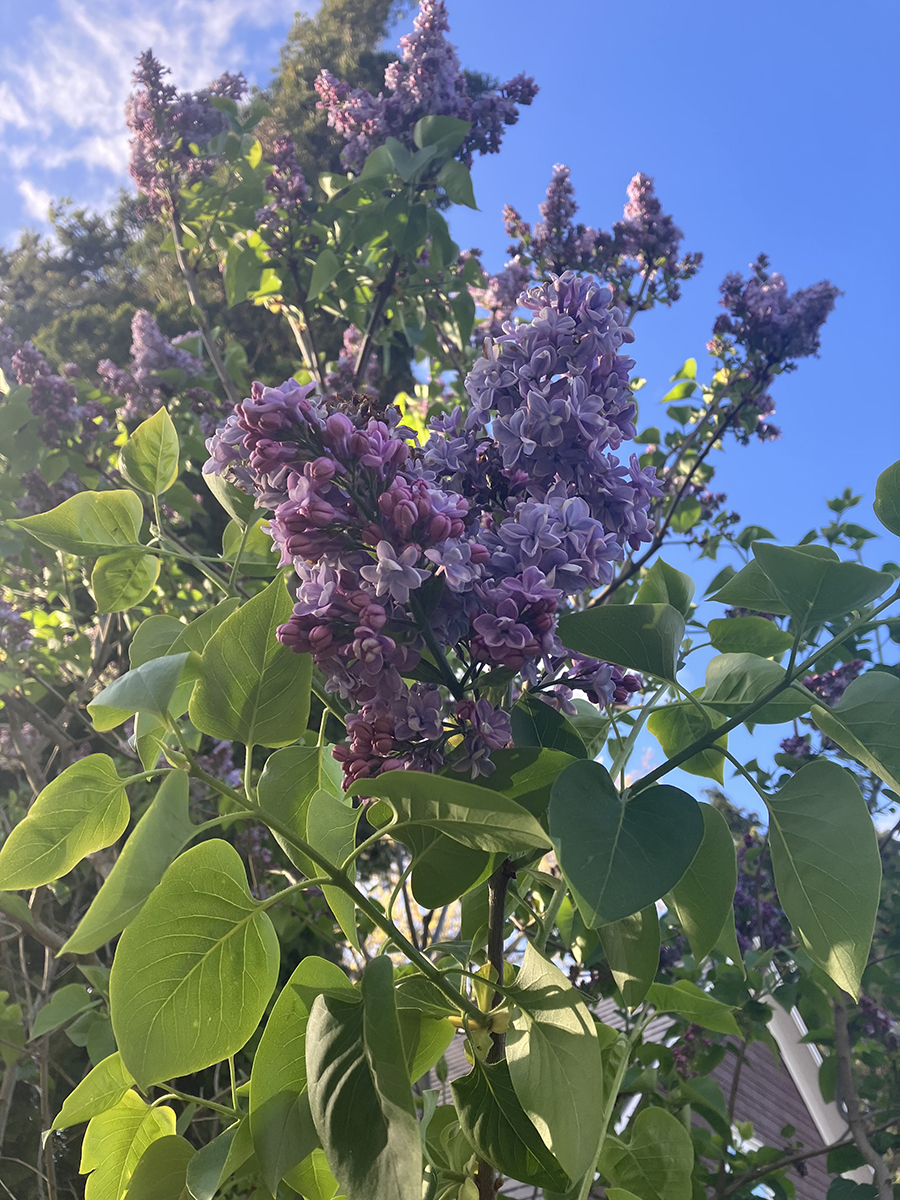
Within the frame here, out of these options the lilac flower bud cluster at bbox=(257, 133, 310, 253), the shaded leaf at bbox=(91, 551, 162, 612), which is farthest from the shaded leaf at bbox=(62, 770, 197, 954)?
the lilac flower bud cluster at bbox=(257, 133, 310, 253)

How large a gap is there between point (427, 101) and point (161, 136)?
1215 millimetres

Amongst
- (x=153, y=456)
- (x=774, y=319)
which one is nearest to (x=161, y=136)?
(x=774, y=319)

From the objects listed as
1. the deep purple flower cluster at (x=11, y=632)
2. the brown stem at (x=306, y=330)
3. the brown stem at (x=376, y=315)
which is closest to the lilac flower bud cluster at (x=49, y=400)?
the deep purple flower cluster at (x=11, y=632)

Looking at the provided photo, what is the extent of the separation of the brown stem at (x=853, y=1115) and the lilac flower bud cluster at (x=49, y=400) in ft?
9.38

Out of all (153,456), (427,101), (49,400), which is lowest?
(153,456)

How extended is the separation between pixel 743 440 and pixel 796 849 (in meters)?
2.40

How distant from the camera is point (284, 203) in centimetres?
259

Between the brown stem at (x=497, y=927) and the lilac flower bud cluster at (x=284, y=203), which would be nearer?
the brown stem at (x=497, y=927)

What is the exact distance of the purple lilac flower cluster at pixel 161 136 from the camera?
9.82 feet

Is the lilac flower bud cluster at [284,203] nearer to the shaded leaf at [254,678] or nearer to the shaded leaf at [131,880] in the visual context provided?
the shaded leaf at [254,678]

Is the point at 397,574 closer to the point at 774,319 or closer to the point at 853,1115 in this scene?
the point at 853,1115

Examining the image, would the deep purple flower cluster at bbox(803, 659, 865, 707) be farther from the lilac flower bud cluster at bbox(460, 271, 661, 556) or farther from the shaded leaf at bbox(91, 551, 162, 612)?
the shaded leaf at bbox(91, 551, 162, 612)

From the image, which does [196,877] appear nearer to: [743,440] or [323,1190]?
[323,1190]

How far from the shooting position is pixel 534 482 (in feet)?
2.36
